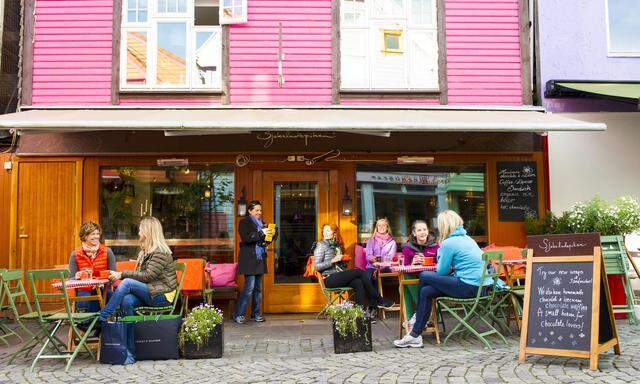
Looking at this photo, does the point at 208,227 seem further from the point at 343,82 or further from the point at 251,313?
the point at 343,82

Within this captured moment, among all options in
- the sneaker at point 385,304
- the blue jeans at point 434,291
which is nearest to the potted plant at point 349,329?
the blue jeans at point 434,291

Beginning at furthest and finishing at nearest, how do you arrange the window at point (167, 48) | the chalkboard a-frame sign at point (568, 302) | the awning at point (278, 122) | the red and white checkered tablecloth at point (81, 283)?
1. the window at point (167, 48)
2. the awning at point (278, 122)
3. the red and white checkered tablecloth at point (81, 283)
4. the chalkboard a-frame sign at point (568, 302)

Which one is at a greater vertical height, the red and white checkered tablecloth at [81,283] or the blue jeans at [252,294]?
the red and white checkered tablecloth at [81,283]

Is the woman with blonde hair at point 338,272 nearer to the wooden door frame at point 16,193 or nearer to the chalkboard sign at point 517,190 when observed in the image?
the chalkboard sign at point 517,190

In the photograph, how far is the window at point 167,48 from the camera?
9562 mm

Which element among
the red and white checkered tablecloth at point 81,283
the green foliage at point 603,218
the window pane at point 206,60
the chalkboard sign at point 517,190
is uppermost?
the window pane at point 206,60

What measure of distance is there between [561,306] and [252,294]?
185 inches

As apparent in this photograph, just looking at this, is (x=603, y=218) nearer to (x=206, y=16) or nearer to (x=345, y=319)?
(x=345, y=319)

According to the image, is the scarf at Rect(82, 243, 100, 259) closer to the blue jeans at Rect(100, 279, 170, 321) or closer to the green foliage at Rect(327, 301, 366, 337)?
the blue jeans at Rect(100, 279, 170, 321)

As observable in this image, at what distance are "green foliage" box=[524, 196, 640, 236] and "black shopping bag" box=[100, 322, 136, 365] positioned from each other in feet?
18.9

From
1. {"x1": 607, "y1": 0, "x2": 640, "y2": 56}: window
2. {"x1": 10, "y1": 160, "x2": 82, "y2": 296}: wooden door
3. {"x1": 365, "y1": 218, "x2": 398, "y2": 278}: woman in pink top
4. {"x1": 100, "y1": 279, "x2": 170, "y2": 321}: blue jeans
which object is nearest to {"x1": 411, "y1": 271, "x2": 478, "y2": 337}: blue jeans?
{"x1": 365, "y1": 218, "x2": 398, "y2": 278}: woman in pink top

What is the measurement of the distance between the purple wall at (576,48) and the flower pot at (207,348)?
632 centimetres

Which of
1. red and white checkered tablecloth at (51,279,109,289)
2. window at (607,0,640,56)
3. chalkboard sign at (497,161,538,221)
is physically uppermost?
window at (607,0,640,56)

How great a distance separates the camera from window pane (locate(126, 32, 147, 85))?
9562 mm
